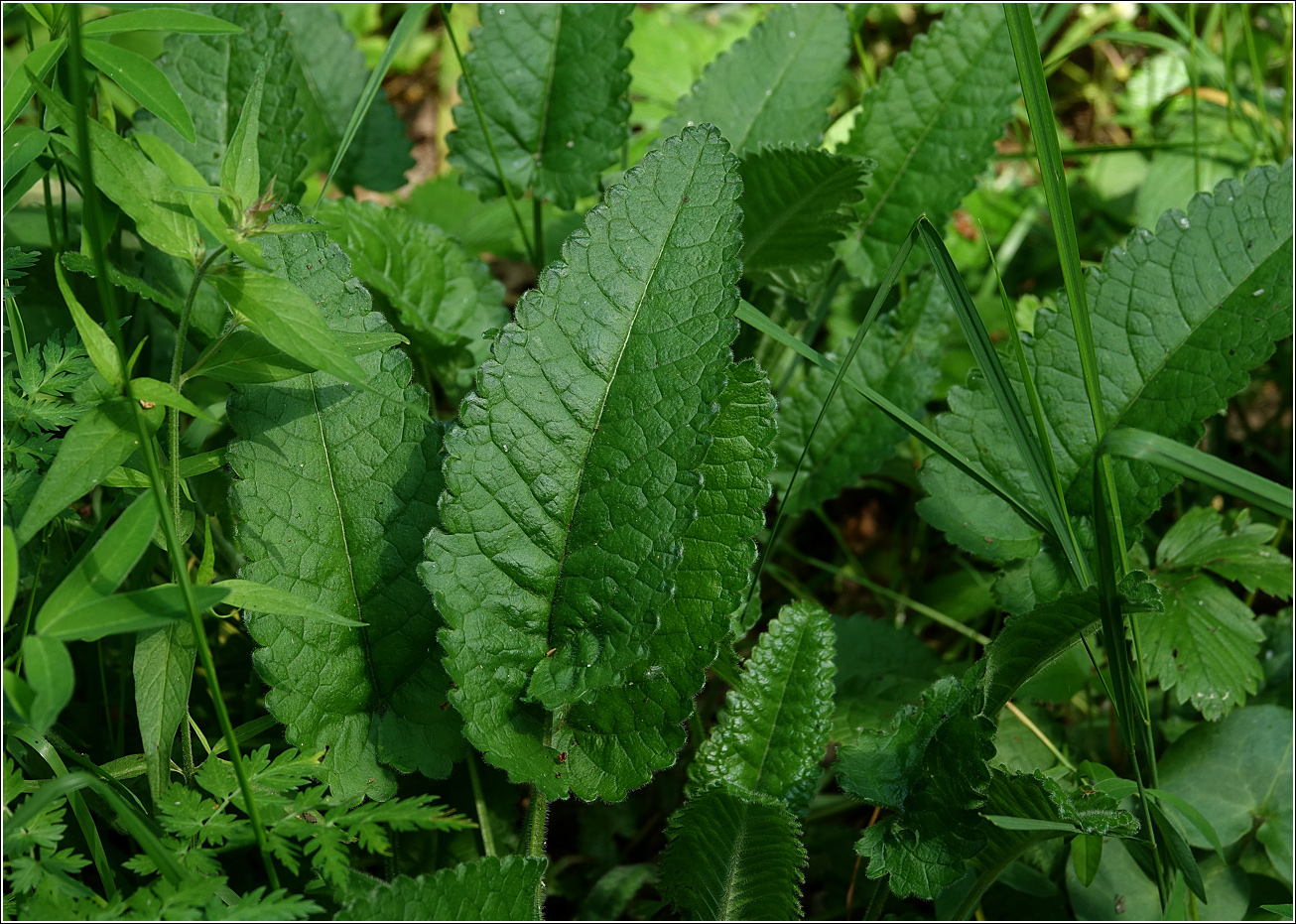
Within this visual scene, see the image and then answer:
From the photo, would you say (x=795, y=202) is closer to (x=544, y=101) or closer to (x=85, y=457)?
(x=544, y=101)

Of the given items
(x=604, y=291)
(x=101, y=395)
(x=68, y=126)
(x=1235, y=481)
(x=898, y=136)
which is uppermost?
(x=898, y=136)

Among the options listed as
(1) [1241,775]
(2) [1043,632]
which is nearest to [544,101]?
(2) [1043,632]

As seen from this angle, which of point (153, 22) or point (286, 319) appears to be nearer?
point (286, 319)

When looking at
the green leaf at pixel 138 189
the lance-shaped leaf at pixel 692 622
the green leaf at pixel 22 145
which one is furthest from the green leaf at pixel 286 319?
the lance-shaped leaf at pixel 692 622

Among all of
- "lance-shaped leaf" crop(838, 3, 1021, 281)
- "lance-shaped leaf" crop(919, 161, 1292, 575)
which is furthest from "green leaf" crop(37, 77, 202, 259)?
"lance-shaped leaf" crop(838, 3, 1021, 281)

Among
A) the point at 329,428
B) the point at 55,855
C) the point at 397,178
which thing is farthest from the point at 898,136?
the point at 55,855

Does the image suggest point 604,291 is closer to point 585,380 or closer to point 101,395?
point 585,380

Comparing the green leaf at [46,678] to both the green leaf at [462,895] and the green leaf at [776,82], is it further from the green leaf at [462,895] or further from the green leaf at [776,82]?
the green leaf at [776,82]
